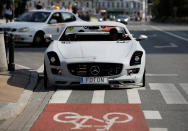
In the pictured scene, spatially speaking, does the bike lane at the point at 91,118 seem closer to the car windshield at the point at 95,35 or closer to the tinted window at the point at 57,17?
the car windshield at the point at 95,35

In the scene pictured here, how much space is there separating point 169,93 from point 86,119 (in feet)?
8.81

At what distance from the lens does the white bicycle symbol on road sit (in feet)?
20.8

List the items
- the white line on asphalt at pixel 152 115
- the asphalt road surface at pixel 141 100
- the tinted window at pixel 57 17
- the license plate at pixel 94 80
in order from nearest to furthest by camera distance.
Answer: the asphalt road surface at pixel 141 100 < the white line on asphalt at pixel 152 115 < the license plate at pixel 94 80 < the tinted window at pixel 57 17

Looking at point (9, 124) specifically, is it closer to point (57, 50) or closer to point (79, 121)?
point (79, 121)

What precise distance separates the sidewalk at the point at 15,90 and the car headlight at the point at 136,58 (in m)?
1.96

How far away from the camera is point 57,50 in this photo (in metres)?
9.65

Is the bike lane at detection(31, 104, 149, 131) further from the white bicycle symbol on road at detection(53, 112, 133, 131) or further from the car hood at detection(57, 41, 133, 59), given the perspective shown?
the car hood at detection(57, 41, 133, 59)

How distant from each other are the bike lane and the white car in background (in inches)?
488

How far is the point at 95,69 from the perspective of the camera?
30.3ft

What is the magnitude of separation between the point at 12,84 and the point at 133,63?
91.7 inches

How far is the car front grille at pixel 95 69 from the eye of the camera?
9.25 meters

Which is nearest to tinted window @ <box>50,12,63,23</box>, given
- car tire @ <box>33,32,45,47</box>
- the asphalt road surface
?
car tire @ <box>33,32,45,47</box>

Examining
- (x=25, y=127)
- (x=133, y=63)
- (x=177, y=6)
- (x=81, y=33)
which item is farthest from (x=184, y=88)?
(x=177, y=6)

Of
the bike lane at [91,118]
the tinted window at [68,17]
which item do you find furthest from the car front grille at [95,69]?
the tinted window at [68,17]
